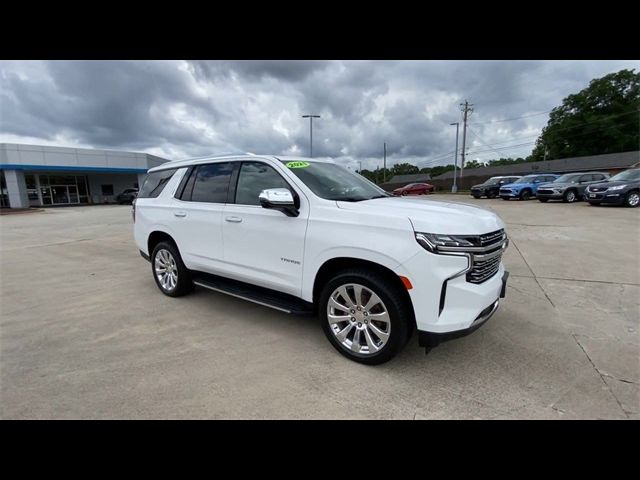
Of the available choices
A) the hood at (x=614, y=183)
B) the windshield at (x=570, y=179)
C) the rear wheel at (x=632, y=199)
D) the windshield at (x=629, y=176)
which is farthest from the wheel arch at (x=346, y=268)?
the windshield at (x=570, y=179)

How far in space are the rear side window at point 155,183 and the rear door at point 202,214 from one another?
43 centimetres

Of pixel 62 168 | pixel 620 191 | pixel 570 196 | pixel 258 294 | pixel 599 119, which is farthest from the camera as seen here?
pixel 599 119

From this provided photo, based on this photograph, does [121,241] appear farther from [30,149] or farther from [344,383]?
[30,149]

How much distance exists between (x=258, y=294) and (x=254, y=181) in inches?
49.5

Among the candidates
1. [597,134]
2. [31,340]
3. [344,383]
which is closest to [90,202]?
[31,340]

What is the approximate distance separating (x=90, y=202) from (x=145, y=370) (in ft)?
139

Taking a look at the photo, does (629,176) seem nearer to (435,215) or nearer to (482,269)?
(482,269)

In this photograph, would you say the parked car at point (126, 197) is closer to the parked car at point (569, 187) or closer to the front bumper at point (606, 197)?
the parked car at point (569, 187)

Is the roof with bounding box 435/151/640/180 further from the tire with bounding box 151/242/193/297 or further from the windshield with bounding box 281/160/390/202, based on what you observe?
the tire with bounding box 151/242/193/297

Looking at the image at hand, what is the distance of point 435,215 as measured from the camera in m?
2.66

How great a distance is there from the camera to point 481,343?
3291 mm

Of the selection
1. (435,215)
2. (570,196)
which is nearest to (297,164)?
(435,215)

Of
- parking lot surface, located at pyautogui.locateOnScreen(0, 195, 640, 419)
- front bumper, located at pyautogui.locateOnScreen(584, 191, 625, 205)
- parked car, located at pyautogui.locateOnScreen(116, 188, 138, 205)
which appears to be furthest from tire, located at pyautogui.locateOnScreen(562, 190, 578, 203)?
parked car, located at pyautogui.locateOnScreen(116, 188, 138, 205)
